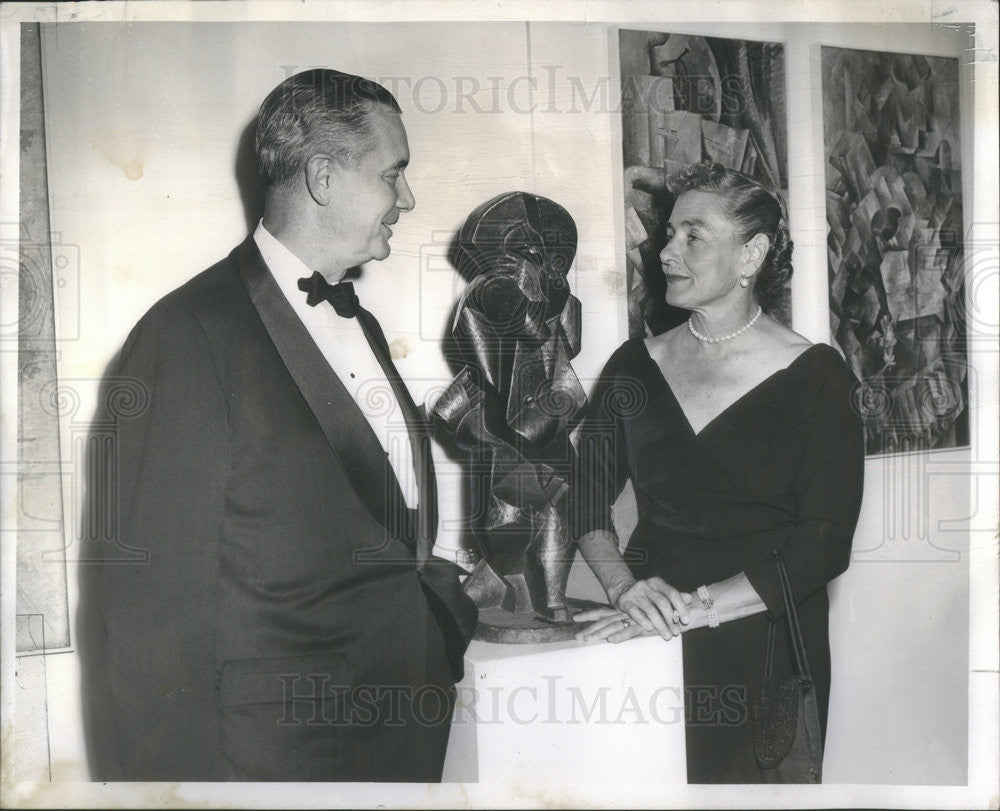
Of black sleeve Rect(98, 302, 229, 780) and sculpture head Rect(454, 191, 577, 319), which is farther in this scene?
sculpture head Rect(454, 191, 577, 319)

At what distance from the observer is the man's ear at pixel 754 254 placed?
2221 millimetres

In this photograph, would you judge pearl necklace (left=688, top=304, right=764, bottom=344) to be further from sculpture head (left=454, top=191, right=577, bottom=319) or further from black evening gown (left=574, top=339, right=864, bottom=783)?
sculpture head (left=454, top=191, right=577, bottom=319)

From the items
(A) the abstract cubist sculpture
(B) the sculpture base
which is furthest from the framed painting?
(B) the sculpture base

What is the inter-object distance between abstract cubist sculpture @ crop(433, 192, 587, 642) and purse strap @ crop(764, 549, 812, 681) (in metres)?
0.49

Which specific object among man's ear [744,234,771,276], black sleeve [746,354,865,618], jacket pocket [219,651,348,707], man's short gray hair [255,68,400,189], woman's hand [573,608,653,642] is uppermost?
man's short gray hair [255,68,400,189]

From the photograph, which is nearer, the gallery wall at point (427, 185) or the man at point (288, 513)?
the man at point (288, 513)

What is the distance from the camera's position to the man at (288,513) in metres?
2.12

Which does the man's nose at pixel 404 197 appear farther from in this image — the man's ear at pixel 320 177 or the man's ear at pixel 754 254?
the man's ear at pixel 754 254

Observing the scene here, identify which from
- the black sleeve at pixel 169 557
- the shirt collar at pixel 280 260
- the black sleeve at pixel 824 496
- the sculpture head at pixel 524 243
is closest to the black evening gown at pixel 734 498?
the black sleeve at pixel 824 496

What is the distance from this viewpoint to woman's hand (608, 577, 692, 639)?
86.2 inches

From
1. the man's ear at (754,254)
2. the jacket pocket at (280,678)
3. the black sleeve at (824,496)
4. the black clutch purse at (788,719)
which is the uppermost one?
the man's ear at (754,254)

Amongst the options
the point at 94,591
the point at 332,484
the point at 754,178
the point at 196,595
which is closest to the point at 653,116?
the point at 754,178

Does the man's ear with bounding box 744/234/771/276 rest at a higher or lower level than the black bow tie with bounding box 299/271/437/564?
higher

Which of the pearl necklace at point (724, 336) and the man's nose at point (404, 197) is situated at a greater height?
the man's nose at point (404, 197)
